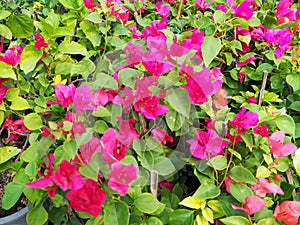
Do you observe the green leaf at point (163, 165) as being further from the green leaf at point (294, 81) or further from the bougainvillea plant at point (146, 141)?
the green leaf at point (294, 81)

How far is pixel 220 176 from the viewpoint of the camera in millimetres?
826

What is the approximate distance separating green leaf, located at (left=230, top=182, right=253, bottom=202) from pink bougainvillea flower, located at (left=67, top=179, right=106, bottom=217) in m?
0.28

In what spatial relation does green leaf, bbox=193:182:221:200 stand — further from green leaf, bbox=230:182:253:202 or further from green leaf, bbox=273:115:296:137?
green leaf, bbox=273:115:296:137

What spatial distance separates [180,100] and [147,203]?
213 mm

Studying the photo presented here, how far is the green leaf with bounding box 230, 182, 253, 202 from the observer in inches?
29.2

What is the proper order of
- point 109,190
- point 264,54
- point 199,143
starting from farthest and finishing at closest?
point 264,54 → point 199,143 → point 109,190

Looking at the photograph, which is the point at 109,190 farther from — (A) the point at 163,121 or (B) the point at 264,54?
(B) the point at 264,54

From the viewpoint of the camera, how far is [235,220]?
2.32 feet

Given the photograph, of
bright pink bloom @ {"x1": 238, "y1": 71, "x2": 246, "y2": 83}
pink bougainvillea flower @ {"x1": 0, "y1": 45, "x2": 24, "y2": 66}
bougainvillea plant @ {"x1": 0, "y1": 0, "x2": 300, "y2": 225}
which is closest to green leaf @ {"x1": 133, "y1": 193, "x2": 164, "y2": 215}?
bougainvillea plant @ {"x1": 0, "y1": 0, "x2": 300, "y2": 225}

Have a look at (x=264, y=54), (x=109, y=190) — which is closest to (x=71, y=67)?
(x=109, y=190)

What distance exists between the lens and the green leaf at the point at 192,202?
2.46 feet

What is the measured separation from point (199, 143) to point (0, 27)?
617mm

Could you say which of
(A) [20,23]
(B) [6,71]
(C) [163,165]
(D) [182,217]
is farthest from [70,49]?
(D) [182,217]

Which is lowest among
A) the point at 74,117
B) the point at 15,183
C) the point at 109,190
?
the point at 15,183
